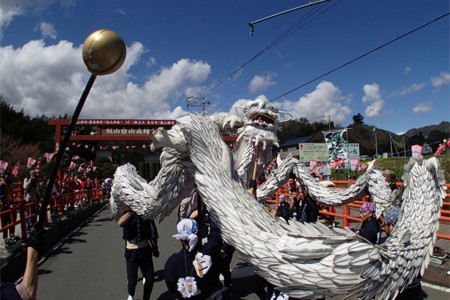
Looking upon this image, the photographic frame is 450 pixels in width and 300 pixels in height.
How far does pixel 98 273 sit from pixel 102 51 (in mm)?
5336

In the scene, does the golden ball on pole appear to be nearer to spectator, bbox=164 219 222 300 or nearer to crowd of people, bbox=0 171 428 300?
crowd of people, bbox=0 171 428 300

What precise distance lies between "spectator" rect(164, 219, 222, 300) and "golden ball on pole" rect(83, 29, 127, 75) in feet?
4.79

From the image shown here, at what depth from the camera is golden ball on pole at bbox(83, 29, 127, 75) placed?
1278 mm

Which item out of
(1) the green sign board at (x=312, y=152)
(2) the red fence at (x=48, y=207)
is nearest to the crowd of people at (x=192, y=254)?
(2) the red fence at (x=48, y=207)

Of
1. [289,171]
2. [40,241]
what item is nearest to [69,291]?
[289,171]

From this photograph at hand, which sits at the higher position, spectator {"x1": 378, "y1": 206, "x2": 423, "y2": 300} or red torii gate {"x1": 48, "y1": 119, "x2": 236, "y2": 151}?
red torii gate {"x1": 48, "y1": 119, "x2": 236, "y2": 151}

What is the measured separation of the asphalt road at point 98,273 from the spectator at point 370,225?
1318 mm

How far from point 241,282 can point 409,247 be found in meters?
4.11

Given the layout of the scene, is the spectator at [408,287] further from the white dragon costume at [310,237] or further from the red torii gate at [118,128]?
the red torii gate at [118,128]

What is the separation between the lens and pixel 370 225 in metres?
3.76

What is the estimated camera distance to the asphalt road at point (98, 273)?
4695 mm

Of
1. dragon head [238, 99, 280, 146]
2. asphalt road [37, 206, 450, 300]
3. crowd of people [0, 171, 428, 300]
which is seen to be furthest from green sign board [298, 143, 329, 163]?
dragon head [238, 99, 280, 146]

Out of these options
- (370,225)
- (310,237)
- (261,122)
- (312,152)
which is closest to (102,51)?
(310,237)

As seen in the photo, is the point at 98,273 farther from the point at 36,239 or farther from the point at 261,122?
the point at 36,239
